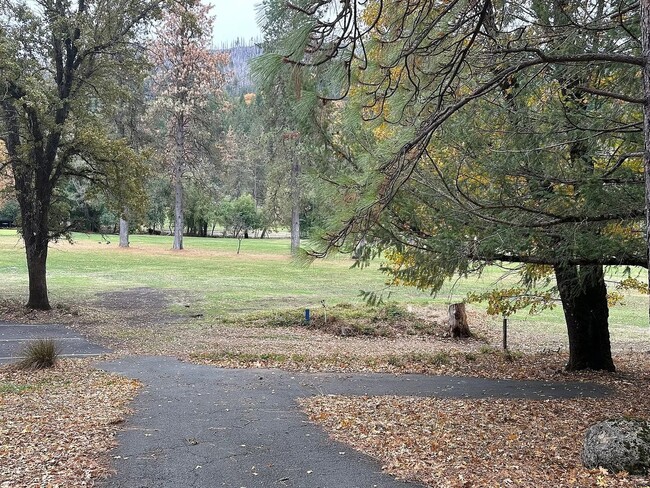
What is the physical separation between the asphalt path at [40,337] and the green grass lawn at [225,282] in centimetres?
476

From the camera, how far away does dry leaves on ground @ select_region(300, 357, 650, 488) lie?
4.57 metres

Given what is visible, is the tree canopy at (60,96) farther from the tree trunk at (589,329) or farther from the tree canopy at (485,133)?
the tree trunk at (589,329)

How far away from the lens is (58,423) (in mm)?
6238

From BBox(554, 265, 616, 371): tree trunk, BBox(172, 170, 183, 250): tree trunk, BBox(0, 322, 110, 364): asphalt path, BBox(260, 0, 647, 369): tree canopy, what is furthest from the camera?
BBox(172, 170, 183, 250): tree trunk

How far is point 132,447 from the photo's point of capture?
18.2 feet

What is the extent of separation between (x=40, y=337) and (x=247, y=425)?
9.54 m

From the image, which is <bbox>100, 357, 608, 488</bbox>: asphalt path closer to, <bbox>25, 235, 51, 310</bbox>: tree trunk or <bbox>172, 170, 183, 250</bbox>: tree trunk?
<bbox>25, 235, 51, 310</bbox>: tree trunk

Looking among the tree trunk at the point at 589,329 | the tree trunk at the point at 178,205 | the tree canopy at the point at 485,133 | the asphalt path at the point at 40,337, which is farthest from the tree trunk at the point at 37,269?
the tree trunk at the point at 178,205

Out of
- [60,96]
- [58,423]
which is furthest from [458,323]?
[60,96]

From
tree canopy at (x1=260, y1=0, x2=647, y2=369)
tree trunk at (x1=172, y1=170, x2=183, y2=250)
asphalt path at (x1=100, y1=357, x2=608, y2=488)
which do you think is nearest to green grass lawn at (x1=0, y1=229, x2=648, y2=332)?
tree trunk at (x1=172, y1=170, x2=183, y2=250)

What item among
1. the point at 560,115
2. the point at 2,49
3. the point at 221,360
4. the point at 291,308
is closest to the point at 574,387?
the point at 560,115

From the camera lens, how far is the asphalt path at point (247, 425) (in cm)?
480

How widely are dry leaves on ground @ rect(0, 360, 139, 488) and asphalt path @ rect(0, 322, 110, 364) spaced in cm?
215

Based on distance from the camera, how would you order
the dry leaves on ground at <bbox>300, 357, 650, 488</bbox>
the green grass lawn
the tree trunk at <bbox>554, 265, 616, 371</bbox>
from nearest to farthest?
the dry leaves on ground at <bbox>300, 357, 650, 488</bbox>
the tree trunk at <bbox>554, 265, 616, 371</bbox>
the green grass lawn
